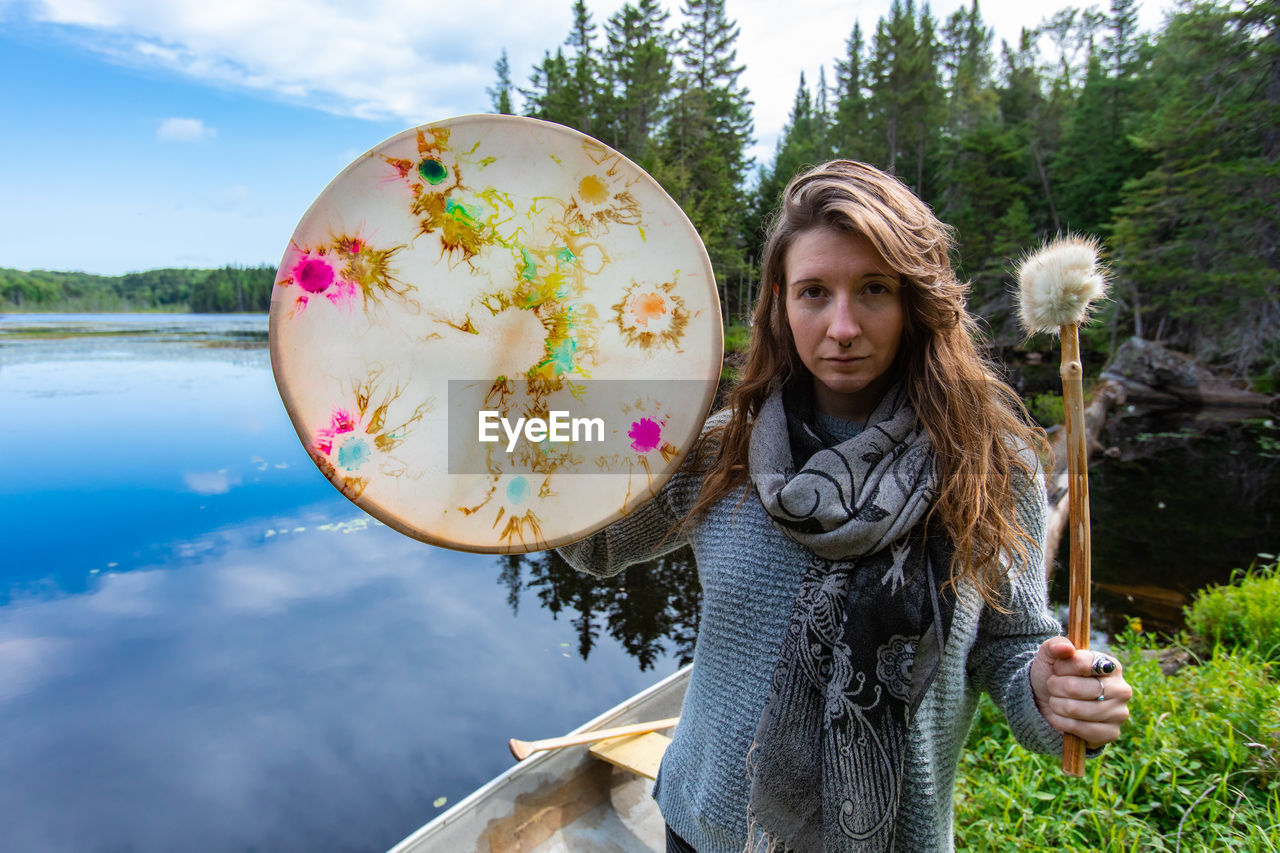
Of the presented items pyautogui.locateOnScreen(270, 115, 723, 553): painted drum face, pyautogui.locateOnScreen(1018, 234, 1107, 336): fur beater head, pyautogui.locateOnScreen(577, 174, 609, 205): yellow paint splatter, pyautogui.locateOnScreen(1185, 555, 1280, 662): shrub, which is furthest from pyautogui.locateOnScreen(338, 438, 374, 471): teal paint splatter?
pyautogui.locateOnScreen(1185, 555, 1280, 662): shrub

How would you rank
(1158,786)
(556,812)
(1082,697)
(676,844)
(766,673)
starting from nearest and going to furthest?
(1082,697) → (766,673) → (676,844) → (1158,786) → (556,812)

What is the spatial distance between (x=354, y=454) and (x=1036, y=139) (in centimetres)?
2787

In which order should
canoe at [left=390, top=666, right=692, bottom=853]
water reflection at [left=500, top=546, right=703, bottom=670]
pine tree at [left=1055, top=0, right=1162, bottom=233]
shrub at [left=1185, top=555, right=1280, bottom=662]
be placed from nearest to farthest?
canoe at [left=390, top=666, right=692, bottom=853] → shrub at [left=1185, top=555, right=1280, bottom=662] → water reflection at [left=500, top=546, right=703, bottom=670] → pine tree at [left=1055, top=0, right=1162, bottom=233]

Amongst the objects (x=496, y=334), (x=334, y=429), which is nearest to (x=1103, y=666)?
(x=496, y=334)

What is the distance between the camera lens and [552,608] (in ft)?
19.8

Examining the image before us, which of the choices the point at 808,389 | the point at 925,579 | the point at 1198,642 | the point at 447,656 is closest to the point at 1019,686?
the point at 925,579

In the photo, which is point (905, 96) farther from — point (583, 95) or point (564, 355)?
point (564, 355)

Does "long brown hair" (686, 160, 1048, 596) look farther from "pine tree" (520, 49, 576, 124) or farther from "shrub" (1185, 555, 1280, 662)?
"pine tree" (520, 49, 576, 124)

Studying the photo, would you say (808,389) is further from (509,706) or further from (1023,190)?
(1023,190)

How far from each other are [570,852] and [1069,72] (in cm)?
3335

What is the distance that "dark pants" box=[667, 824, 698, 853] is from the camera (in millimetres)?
1038

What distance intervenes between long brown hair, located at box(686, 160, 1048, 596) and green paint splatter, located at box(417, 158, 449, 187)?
0.48m

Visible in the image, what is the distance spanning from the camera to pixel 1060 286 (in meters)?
0.85

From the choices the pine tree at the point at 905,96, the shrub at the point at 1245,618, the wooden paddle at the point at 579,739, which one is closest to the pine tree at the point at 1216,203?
the pine tree at the point at 905,96
